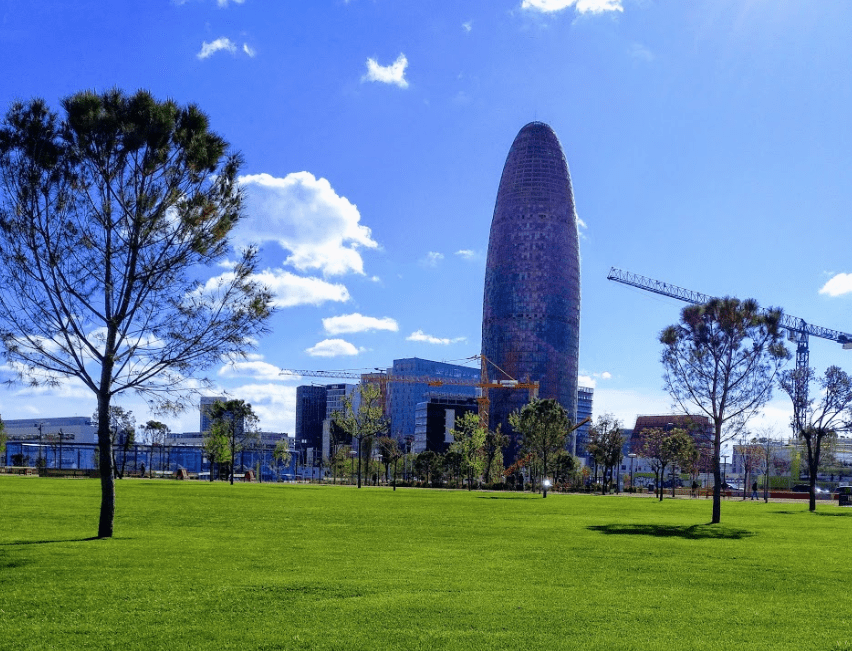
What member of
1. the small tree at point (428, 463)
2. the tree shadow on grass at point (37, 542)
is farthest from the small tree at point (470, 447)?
the tree shadow on grass at point (37, 542)

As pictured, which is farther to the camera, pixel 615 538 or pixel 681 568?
→ pixel 615 538

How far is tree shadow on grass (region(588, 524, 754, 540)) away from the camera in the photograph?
30.6 m

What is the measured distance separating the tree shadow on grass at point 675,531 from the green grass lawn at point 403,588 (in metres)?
1.05

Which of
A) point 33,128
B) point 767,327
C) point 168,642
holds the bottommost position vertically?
point 168,642

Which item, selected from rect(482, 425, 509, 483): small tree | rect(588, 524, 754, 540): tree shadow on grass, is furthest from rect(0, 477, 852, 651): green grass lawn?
rect(482, 425, 509, 483): small tree

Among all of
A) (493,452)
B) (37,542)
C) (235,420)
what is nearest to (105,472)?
(37,542)

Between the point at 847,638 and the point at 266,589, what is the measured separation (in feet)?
32.0

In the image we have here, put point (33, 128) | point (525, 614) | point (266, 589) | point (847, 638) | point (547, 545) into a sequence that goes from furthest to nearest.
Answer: point (547, 545)
point (33, 128)
point (266, 589)
point (525, 614)
point (847, 638)

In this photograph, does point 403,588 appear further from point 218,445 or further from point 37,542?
point 218,445

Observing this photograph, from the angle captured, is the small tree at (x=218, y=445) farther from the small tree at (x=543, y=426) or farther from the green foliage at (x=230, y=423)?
the small tree at (x=543, y=426)

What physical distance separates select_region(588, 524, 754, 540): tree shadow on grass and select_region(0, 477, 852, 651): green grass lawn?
1.05m

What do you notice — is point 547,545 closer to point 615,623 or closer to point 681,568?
point 681,568

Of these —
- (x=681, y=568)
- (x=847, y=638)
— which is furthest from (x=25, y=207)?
(x=847, y=638)

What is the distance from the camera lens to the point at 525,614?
13.5 meters
